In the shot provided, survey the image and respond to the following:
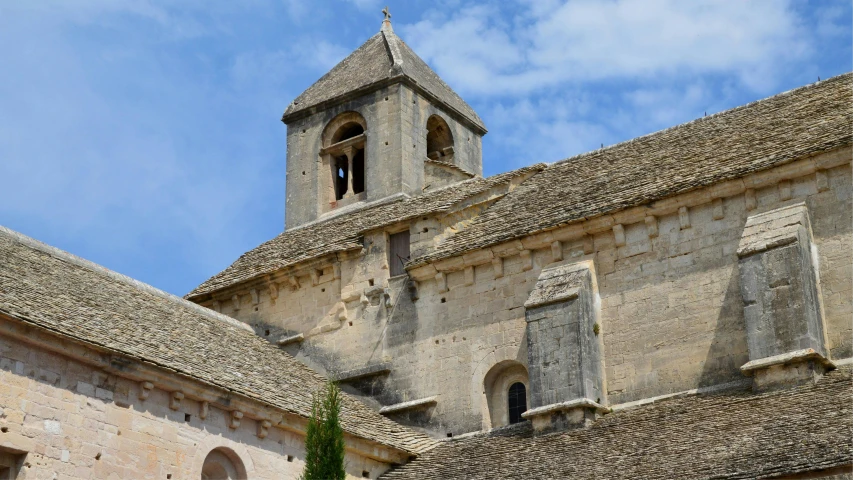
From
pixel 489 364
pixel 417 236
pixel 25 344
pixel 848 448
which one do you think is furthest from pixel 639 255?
pixel 25 344

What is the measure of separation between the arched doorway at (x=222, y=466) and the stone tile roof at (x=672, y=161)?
5926 millimetres

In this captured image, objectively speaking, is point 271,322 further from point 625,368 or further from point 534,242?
point 625,368

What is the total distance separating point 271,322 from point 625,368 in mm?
8161

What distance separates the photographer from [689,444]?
1662 centimetres

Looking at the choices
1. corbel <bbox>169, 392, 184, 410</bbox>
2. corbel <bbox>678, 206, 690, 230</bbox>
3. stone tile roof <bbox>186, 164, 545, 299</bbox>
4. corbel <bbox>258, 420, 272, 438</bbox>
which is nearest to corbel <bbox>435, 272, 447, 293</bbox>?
stone tile roof <bbox>186, 164, 545, 299</bbox>

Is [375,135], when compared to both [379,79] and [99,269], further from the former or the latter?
[99,269]

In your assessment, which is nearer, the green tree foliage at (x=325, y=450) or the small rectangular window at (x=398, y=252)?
the green tree foliage at (x=325, y=450)

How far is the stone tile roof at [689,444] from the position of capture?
15195 mm

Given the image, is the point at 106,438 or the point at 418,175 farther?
the point at 418,175

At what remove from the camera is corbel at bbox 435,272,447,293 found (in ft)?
74.1

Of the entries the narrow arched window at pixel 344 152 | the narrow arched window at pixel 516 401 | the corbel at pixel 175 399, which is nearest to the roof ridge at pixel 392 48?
the narrow arched window at pixel 344 152

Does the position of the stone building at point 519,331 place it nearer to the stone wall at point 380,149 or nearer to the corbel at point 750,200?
the corbel at point 750,200

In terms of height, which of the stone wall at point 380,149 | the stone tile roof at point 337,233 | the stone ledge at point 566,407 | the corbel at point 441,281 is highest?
the stone wall at point 380,149

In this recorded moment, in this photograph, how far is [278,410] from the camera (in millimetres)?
18797
